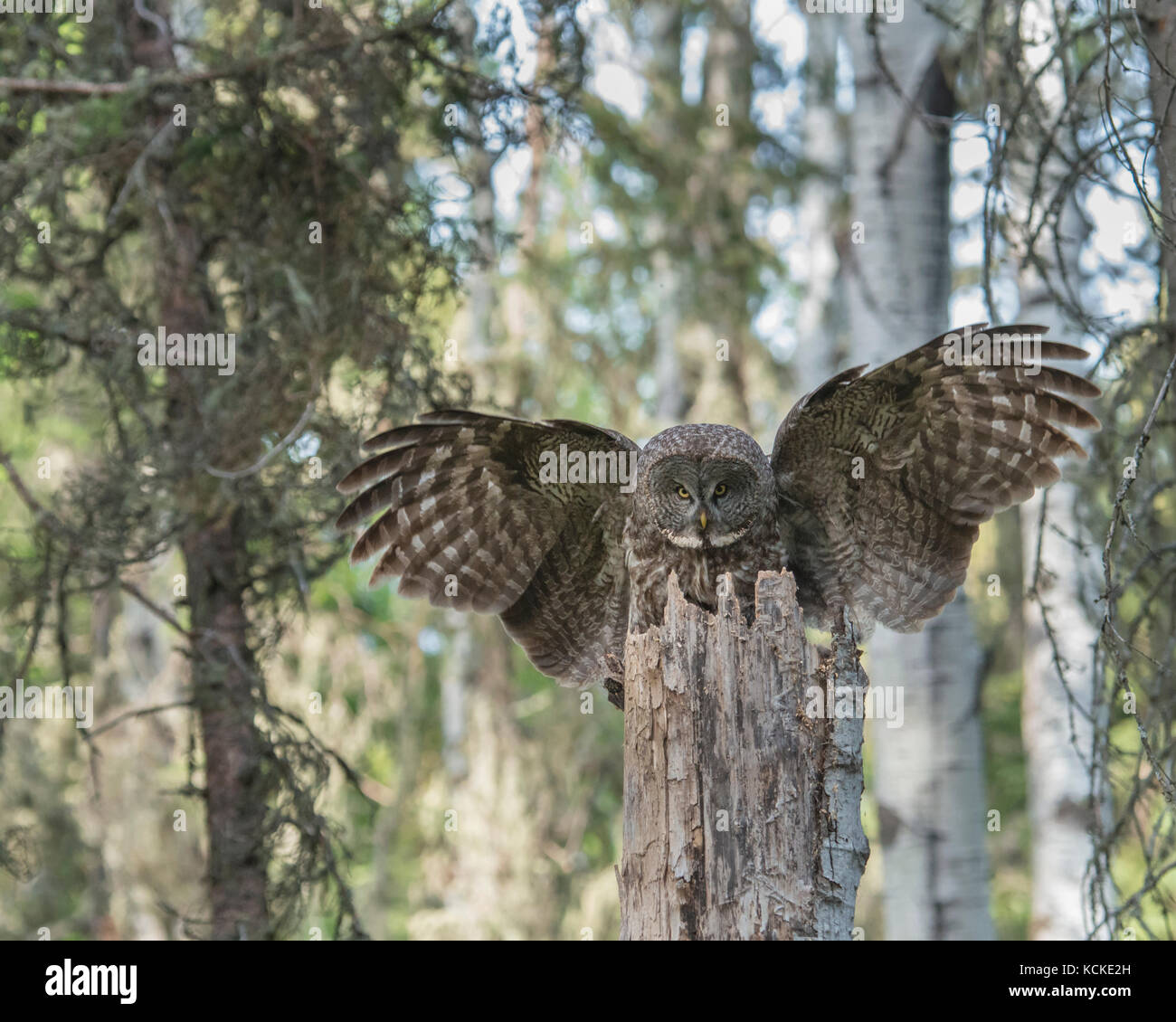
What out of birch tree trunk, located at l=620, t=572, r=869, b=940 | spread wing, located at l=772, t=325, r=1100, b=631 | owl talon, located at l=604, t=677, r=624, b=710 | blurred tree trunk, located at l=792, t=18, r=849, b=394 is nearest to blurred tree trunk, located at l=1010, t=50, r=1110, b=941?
blurred tree trunk, located at l=792, t=18, r=849, b=394

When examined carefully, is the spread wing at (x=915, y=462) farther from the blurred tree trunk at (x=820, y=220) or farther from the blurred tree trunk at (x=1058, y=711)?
the blurred tree trunk at (x=820, y=220)

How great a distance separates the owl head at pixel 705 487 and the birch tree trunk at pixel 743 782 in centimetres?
98

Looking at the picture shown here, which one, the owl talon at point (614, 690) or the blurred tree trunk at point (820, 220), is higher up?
the blurred tree trunk at point (820, 220)

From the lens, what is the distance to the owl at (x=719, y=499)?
405 cm

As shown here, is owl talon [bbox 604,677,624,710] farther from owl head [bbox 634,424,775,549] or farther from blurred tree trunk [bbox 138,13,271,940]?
blurred tree trunk [bbox 138,13,271,940]

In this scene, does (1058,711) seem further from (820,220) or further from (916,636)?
(820,220)

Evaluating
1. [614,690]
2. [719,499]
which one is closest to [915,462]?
[719,499]

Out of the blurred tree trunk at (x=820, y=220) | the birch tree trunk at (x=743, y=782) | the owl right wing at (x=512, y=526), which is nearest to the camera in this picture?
the birch tree trunk at (x=743, y=782)

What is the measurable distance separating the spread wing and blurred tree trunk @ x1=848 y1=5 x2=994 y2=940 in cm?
194

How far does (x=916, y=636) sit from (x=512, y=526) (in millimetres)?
2917

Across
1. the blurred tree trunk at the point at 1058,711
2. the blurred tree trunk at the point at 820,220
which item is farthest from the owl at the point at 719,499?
the blurred tree trunk at the point at 820,220

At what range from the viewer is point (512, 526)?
4.55 metres
